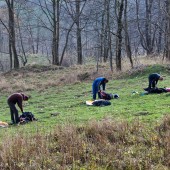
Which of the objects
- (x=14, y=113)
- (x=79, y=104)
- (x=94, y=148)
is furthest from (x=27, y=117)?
(x=94, y=148)

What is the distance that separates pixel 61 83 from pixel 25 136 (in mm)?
18161

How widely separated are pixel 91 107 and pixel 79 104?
1.59 metres

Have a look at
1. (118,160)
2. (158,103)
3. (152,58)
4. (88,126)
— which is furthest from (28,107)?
(152,58)

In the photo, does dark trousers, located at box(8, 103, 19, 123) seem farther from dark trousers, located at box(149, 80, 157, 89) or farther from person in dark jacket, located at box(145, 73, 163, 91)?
dark trousers, located at box(149, 80, 157, 89)

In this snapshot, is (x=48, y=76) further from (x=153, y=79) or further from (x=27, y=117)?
(x=27, y=117)

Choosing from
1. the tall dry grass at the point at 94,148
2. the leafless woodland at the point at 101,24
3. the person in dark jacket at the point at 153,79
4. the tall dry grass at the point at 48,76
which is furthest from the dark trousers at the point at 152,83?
the leafless woodland at the point at 101,24

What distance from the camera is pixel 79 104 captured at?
58.3 ft

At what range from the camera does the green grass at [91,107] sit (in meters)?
13.4

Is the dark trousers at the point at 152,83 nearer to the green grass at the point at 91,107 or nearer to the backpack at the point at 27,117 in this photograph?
the green grass at the point at 91,107

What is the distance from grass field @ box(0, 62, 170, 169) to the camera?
1132cm

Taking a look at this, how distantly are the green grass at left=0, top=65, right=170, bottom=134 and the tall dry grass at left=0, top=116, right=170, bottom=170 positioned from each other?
1.48m

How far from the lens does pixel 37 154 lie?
9688mm

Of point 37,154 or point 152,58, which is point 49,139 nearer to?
point 37,154

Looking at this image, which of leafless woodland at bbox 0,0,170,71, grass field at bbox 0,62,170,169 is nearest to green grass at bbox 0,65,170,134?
grass field at bbox 0,62,170,169
